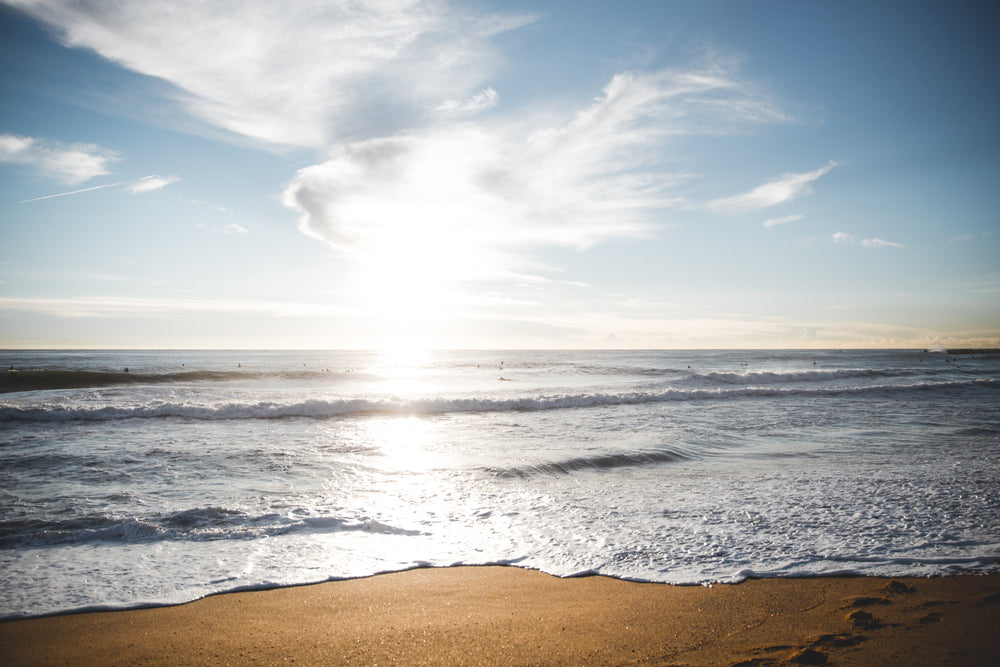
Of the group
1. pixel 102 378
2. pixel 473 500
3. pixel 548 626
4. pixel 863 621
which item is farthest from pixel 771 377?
pixel 102 378

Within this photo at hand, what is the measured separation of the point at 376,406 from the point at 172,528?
1295 cm

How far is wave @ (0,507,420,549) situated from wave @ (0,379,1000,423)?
10487 mm

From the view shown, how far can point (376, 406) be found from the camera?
747 inches

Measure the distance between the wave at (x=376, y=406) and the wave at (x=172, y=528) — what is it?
413 inches

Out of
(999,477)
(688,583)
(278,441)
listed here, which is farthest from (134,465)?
(999,477)

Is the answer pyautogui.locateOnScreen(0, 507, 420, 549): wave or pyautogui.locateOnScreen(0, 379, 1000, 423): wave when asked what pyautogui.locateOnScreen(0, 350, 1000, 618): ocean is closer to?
pyautogui.locateOnScreen(0, 507, 420, 549): wave

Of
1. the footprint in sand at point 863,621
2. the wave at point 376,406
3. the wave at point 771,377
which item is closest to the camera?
the footprint in sand at point 863,621

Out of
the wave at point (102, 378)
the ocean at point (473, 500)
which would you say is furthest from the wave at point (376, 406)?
the wave at point (102, 378)

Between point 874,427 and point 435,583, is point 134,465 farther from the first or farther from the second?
point 874,427

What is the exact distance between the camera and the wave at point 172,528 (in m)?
5.75

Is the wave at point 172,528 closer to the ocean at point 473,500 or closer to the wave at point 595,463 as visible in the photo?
the ocean at point 473,500

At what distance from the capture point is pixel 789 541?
17.9 ft

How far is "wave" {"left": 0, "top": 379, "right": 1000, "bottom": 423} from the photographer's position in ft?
50.5

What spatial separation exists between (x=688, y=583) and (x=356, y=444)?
29.4 feet
